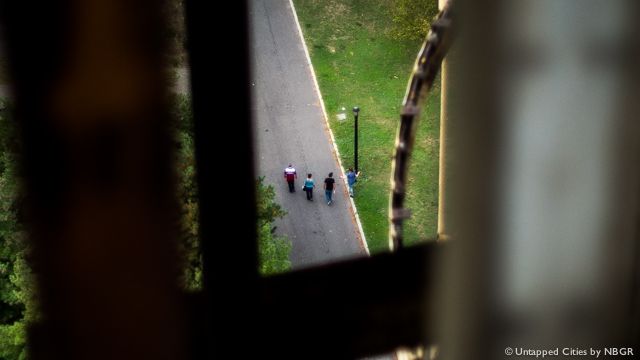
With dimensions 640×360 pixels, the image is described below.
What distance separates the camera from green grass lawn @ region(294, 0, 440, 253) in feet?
70.5

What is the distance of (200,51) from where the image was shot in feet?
5.41

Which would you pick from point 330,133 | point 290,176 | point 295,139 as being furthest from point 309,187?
point 330,133

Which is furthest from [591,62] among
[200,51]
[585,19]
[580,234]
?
[200,51]

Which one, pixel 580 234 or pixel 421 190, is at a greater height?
pixel 421 190

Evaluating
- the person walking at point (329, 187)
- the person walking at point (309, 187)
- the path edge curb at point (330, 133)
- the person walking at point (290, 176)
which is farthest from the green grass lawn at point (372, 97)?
the person walking at point (290, 176)

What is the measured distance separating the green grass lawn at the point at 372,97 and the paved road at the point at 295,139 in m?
0.39

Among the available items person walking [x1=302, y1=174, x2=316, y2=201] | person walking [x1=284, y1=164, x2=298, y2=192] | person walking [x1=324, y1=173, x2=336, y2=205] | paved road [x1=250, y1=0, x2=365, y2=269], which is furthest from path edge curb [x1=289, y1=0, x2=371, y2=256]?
person walking [x1=284, y1=164, x2=298, y2=192]

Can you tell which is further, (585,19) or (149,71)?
(585,19)

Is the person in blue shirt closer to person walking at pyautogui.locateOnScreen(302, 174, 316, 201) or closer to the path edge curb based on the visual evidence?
the path edge curb

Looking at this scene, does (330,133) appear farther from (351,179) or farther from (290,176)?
(290,176)

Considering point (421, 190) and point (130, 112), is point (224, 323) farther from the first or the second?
point (421, 190)

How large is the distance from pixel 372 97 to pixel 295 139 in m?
2.63

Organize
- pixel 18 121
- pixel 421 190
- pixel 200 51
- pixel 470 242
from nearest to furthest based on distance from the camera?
1. pixel 18 121
2. pixel 200 51
3. pixel 470 242
4. pixel 421 190

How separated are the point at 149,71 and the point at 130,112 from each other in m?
0.07
